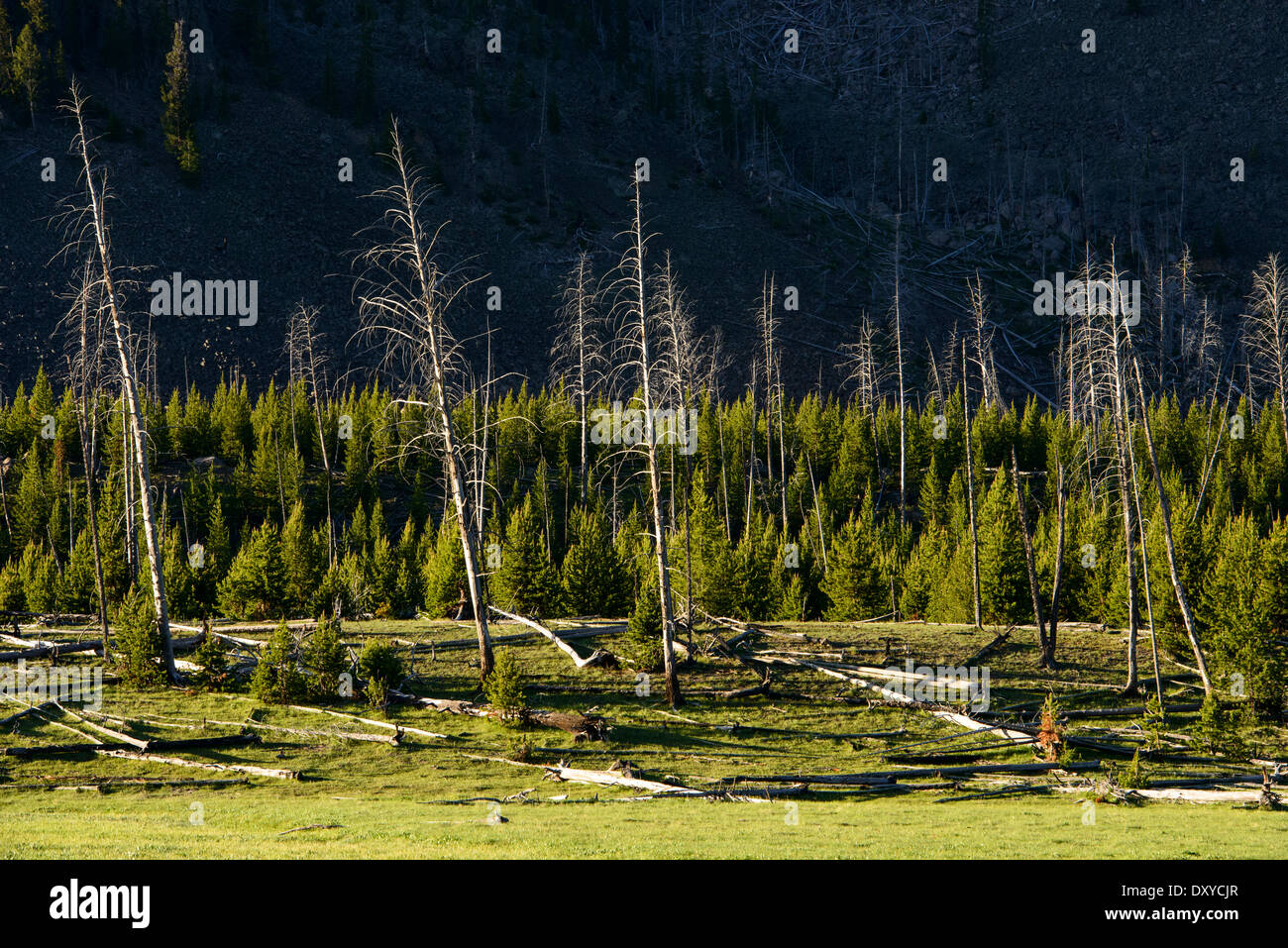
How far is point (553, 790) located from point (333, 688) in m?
9.10

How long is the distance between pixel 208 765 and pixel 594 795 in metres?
8.13

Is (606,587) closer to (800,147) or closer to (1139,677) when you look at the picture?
(1139,677)


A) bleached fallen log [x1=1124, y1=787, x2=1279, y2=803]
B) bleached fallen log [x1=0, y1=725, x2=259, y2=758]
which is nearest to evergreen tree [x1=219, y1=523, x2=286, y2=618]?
bleached fallen log [x1=0, y1=725, x2=259, y2=758]

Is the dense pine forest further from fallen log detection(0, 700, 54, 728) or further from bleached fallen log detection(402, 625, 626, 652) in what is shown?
fallen log detection(0, 700, 54, 728)

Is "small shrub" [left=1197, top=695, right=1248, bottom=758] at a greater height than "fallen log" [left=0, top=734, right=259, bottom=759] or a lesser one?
lesser

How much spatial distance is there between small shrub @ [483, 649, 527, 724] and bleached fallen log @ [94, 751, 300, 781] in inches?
205

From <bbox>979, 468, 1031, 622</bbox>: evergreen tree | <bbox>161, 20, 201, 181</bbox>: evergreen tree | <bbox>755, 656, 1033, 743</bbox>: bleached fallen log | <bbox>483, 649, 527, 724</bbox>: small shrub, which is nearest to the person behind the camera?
<bbox>483, 649, 527, 724</bbox>: small shrub

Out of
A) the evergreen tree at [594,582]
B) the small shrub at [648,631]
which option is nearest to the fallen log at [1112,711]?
the small shrub at [648,631]

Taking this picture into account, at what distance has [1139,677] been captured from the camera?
105 ft

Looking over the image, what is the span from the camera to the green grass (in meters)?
14.2

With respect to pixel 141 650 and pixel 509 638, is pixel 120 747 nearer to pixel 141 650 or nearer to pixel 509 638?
pixel 141 650

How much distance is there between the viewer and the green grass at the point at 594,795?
14188 mm

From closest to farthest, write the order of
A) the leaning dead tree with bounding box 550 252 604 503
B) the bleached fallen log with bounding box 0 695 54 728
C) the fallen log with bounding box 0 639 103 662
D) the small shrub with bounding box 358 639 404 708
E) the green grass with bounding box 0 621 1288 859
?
the green grass with bounding box 0 621 1288 859 < the bleached fallen log with bounding box 0 695 54 728 < the small shrub with bounding box 358 639 404 708 < the fallen log with bounding box 0 639 103 662 < the leaning dead tree with bounding box 550 252 604 503

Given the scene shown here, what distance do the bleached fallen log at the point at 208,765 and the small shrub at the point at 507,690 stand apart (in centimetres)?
521
